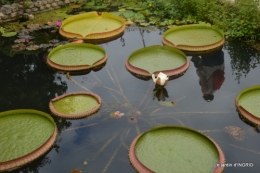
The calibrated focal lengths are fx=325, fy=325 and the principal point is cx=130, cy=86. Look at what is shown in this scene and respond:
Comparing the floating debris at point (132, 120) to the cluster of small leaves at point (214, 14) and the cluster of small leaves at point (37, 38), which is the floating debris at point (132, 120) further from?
the cluster of small leaves at point (214, 14)

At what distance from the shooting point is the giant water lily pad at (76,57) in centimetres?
551

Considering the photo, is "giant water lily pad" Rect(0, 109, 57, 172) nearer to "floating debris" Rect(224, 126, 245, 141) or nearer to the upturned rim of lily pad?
the upturned rim of lily pad

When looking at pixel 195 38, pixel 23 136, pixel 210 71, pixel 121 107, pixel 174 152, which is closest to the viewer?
pixel 174 152

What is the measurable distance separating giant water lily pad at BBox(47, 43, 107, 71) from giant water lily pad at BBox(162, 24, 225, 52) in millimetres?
1346

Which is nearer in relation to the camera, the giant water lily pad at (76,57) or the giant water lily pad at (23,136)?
the giant water lily pad at (23,136)

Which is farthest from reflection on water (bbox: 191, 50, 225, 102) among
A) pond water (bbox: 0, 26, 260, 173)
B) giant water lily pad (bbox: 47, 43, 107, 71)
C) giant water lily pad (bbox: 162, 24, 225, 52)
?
giant water lily pad (bbox: 47, 43, 107, 71)

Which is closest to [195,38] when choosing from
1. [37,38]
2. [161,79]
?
[161,79]

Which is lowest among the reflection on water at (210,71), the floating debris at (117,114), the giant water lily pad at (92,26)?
the reflection on water at (210,71)

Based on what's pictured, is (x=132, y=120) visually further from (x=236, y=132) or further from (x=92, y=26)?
(x=92, y=26)

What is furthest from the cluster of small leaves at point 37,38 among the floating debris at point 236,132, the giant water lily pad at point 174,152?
the floating debris at point 236,132

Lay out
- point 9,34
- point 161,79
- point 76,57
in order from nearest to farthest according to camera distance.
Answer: point 161,79 < point 76,57 < point 9,34

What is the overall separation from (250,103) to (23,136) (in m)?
2.97

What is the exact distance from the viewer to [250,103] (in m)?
4.36

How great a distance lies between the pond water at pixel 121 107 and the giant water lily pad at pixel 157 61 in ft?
0.48
